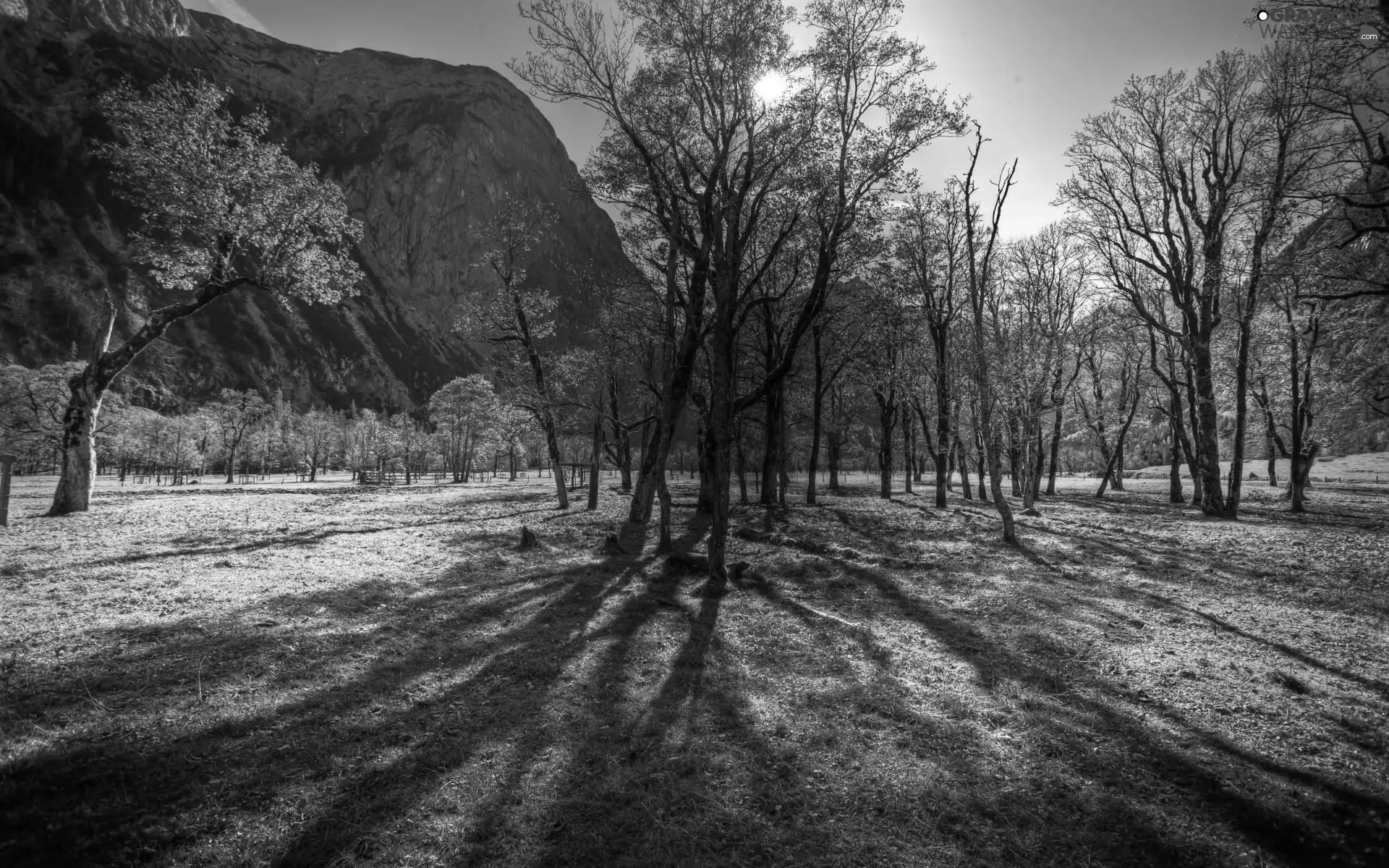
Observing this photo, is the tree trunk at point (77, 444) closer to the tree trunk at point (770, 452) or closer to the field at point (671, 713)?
the field at point (671, 713)

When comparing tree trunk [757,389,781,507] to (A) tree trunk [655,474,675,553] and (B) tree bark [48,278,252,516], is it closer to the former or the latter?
(A) tree trunk [655,474,675,553]

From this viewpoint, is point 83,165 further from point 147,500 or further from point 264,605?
point 264,605

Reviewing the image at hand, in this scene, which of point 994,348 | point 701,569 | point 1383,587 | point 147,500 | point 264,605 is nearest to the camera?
point 264,605

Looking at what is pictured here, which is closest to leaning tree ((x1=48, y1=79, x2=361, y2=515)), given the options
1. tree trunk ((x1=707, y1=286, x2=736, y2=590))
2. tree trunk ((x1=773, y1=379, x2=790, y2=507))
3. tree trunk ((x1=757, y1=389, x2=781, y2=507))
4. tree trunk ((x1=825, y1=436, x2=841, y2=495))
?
tree trunk ((x1=707, y1=286, x2=736, y2=590))

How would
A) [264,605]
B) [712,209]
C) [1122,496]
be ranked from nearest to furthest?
[264,605], [712,209], [1122,496]

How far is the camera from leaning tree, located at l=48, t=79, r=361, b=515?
658 inches

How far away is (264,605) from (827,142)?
54.9 ft

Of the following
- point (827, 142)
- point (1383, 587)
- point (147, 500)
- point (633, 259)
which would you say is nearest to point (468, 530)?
point (633, 259)

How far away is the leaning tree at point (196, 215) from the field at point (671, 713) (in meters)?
6.09

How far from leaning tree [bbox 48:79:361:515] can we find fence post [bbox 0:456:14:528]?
2646 mm

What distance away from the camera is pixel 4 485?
13492mm

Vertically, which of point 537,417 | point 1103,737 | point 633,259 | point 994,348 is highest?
point 633,259

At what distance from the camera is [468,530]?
1872 centimetres

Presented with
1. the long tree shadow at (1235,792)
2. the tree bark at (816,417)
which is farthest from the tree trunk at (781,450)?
the long tree shadow at (1235,792)
